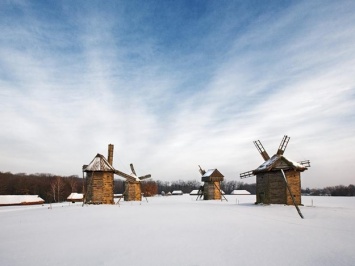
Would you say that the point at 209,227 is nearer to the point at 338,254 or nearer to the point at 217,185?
the point at 338,254

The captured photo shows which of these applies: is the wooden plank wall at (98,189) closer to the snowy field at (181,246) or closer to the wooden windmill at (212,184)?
the snowy field at (181,246)

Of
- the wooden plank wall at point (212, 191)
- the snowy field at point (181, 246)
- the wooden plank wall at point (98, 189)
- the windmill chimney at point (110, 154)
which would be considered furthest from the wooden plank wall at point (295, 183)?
the windmill chimney at point (110, 154)

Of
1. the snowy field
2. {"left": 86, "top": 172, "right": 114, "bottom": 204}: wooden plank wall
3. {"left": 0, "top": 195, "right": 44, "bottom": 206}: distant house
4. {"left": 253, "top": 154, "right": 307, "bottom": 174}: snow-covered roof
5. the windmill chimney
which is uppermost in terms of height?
the windmill chimney

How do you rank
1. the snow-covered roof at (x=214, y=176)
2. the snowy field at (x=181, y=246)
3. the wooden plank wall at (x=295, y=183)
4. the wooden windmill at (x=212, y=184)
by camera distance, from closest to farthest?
the snowy field at (x=181, y=246), the wooden plank wall at (x=295, y=183), the snow-covered roof at (x=214, y=176), the wooden windmill at (x=212, y=184)

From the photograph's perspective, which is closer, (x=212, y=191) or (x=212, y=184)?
(x=212, y=184)

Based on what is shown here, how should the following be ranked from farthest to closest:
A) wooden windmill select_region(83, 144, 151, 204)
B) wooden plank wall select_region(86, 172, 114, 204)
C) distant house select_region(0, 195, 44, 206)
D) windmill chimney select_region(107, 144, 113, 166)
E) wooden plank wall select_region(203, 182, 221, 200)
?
1. distant house select_region(0, 195, 44, 206)
2. wooden plank wall select_region(203, 182, 221, 200)
3. windmill chimney select_region(107, 144, 113, 166)
4. wooden windmill select_region(83, 144, 151, 204)
5. wooden plank wall select_region(86, 172, 114, 204)

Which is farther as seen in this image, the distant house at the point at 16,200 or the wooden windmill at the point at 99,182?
the distant house at the point at 16,200

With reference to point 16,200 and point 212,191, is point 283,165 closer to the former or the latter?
point 212,191

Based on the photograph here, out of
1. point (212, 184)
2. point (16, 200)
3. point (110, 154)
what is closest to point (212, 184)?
point (212, 184)

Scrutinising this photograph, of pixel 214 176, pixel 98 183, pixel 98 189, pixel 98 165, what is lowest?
pixel 98 189

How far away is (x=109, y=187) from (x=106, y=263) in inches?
981

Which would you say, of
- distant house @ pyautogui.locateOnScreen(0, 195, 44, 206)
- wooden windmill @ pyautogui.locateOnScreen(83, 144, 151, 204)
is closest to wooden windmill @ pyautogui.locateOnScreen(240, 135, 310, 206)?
wooden windmill @ pyautogui.locateOnScreen(83, 144, 151, 204)

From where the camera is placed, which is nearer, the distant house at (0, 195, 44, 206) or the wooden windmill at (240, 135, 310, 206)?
the wooden windmill at (240, 135, 310, 206)

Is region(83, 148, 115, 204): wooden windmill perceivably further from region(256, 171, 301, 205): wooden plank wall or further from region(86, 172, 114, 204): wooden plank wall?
region(256, 171, 301, 205): wooden plank wall
